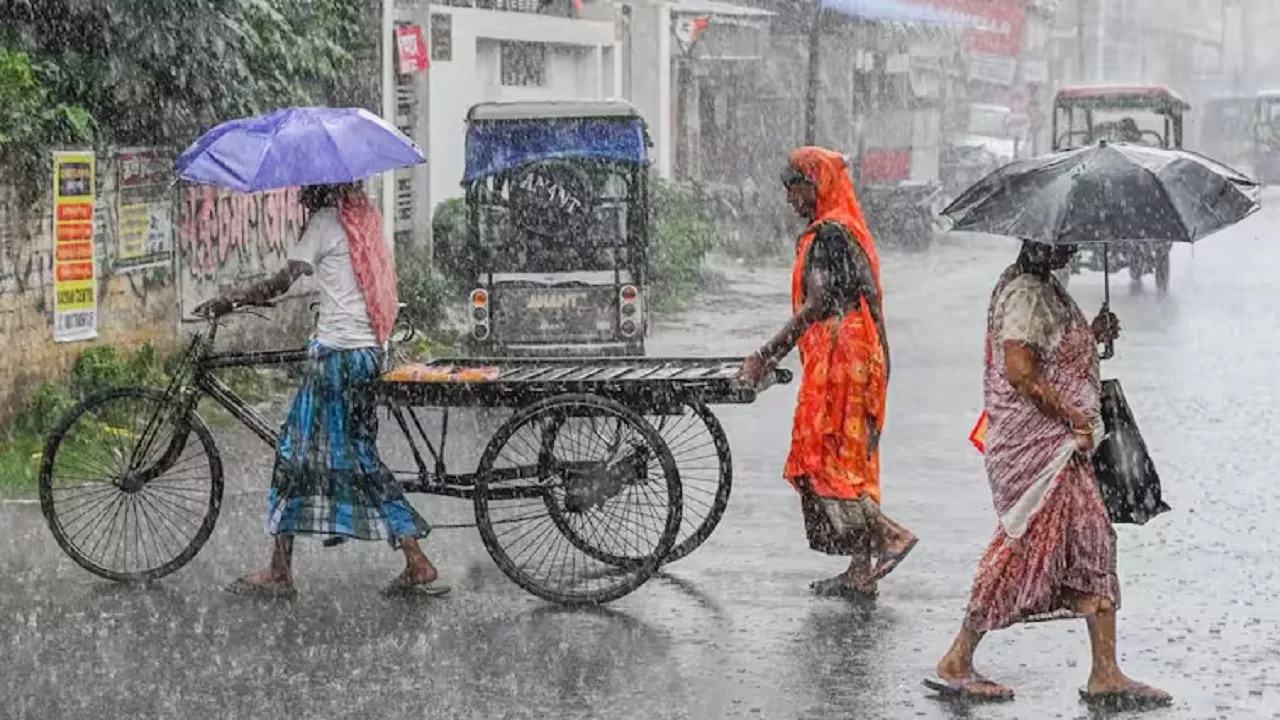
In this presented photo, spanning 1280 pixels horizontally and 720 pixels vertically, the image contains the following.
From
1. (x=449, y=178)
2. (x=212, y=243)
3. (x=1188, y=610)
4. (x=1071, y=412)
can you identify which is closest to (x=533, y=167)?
(x=212, y=243)

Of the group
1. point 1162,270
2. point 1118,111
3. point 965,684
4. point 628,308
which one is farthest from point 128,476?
point 1118,111

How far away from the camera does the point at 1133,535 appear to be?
903 centimetres

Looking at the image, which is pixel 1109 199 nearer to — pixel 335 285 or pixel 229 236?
pixel 335 285

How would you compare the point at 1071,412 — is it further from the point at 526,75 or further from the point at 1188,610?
the point at 526,75

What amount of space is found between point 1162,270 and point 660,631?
58.8ft

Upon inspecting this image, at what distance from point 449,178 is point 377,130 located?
46.9ft

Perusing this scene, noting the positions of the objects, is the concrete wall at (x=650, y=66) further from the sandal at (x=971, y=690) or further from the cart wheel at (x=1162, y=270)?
the sandal at (x=971, y=690)

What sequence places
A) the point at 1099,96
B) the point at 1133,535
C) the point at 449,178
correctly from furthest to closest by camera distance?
the point at 1099,96, the point at 449,178, the point at 1133,535

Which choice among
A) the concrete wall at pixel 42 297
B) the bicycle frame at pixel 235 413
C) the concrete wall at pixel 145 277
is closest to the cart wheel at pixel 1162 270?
the concrete wall at pixel 145 277

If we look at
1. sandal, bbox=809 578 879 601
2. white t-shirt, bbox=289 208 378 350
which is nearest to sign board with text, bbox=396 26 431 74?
white t-shirt, bbox=289 208 378 350

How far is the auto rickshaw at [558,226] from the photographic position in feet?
49.5

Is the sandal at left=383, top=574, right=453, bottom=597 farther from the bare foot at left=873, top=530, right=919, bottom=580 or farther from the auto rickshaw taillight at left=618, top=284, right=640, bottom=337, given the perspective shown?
the auto rickshaw taillight at left=618, top=284, right=640, bottom=337

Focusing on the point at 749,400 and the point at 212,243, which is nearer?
the point at 749,400

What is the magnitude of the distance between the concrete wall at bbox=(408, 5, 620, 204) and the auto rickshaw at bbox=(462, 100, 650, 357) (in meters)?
5.00
